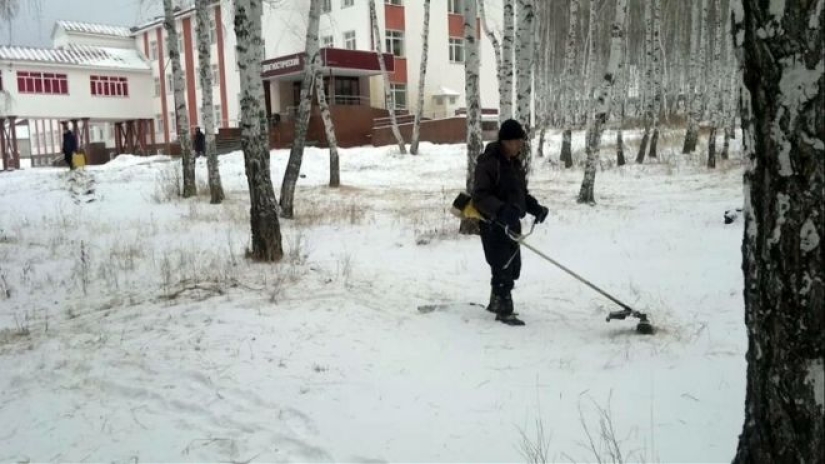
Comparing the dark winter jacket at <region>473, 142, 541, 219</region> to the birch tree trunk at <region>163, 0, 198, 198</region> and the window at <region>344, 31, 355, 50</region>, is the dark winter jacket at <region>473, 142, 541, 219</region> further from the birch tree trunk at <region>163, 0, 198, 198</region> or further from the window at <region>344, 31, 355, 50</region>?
the window at <region>344, 31, 355, 50</region>

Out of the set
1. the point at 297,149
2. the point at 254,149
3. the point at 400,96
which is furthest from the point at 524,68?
the point at 400,96

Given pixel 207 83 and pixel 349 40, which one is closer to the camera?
pixel 207 83

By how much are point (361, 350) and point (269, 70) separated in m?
32.6

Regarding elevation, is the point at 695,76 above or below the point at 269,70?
below

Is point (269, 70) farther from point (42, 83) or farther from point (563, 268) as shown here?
point (563, 268)

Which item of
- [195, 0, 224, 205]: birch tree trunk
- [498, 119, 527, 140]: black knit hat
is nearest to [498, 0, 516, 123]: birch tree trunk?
[498, 119, 527, 140]: black knit hat

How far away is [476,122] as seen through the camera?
10250mm

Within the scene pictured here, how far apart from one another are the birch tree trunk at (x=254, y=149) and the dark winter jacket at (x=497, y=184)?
3176 mm

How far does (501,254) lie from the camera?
5.53 meters

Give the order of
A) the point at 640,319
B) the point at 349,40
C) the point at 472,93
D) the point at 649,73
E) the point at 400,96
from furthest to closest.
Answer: the point at 400,96
the point at 349,40
the point at 649,73
the point at 472,93
the point at 640,319

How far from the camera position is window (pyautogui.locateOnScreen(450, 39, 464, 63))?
4050 centimetres

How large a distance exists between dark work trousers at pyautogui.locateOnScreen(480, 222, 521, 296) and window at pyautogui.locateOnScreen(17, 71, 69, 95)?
43.6 meters

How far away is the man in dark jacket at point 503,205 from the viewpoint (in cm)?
525

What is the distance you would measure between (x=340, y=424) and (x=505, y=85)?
9427mm
